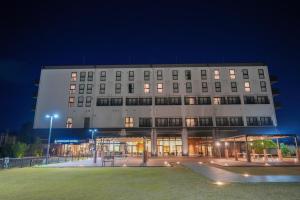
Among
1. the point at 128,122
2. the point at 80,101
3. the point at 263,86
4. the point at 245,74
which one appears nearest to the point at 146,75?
the point at 128,122

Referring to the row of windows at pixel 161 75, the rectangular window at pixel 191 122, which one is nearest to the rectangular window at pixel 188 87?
the row of windows at pixel 161 75

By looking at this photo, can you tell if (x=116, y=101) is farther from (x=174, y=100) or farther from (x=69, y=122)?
(x=174, y=100)

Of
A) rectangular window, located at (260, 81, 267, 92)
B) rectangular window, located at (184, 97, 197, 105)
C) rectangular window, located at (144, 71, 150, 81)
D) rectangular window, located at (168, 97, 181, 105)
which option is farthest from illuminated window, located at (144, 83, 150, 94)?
rectangular window, located at (260, 81, 267, 92)

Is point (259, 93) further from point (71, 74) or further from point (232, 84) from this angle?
point (71, 74)

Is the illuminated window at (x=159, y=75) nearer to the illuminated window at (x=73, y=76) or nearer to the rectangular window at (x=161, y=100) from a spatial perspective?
the rectangular window at (x=161, y=100)

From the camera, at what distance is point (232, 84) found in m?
51.4

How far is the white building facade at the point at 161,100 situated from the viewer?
1907 inches

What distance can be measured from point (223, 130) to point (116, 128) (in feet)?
75.8

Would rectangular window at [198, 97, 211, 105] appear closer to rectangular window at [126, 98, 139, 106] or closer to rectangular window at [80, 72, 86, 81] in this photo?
rectangular window at [126, 98, 139, 106]

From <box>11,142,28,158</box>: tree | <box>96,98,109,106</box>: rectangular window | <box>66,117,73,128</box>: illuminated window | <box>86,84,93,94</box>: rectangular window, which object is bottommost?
<box>11,142,28,158</box>: tree

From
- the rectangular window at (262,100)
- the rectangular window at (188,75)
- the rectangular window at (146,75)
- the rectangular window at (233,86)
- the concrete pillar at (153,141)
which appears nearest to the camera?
the concrete pillar at (153,141)

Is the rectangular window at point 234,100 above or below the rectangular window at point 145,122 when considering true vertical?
above

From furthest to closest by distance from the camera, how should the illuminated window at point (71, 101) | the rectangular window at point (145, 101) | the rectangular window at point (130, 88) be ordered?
the rectangular window at point (130, 88) → the illuminated window at point (71, 101) → the rectangular window at point (145, 101)

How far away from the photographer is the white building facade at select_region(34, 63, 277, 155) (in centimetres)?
4844
